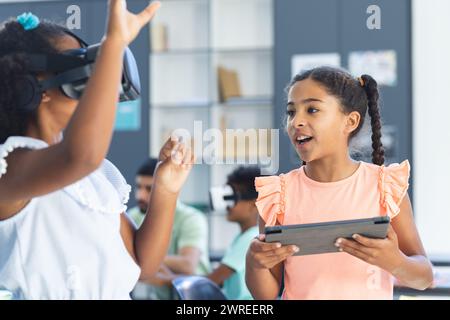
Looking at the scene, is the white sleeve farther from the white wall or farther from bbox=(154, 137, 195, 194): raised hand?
the white wall

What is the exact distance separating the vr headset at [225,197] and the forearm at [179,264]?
2.19 feet

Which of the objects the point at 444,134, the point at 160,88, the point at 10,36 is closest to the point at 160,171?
the point at 10,36

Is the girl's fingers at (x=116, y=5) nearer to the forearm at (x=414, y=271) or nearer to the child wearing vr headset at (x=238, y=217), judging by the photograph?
the forearm at (x=414, y=271)

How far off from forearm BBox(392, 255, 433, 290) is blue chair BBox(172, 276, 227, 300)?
2.03ft

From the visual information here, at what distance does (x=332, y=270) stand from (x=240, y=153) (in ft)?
0.58

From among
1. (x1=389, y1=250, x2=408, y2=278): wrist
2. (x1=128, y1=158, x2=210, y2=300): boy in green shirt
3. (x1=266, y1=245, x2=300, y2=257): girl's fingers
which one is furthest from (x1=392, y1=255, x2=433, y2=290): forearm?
(x1=128, y1=158, x2=210, y2=300): boy in green shirt

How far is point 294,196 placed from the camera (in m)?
0.92

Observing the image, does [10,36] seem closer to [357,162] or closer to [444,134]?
[357,162]

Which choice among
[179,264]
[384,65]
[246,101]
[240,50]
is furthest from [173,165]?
[240,50]

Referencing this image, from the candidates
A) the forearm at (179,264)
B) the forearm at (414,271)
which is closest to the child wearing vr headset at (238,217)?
the forearm at (179,264)

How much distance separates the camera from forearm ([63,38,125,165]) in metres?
0.59

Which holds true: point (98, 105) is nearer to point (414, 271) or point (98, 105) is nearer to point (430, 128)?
point (414, 271)

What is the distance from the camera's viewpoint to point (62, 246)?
2.24ft

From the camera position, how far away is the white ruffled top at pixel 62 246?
0.67m
